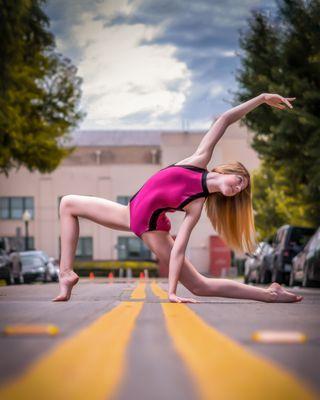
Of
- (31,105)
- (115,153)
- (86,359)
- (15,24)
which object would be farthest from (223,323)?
(115,153)

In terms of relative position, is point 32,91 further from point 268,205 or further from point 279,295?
point 279,295

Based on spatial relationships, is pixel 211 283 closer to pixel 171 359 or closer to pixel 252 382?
pixel 171 359

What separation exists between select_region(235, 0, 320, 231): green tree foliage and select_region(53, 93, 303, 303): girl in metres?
13.6

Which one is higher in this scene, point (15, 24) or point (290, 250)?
point (15, 24)

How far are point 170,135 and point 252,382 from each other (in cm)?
7293

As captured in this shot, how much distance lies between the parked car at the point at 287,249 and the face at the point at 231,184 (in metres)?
15.8

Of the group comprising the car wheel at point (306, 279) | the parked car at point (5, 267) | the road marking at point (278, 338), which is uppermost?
the road marking at point (278, 338)

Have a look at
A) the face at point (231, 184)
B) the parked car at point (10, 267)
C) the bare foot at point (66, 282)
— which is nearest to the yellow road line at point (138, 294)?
the bare foot at point (66, 282)

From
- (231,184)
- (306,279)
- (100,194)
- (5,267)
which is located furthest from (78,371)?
(100,194)

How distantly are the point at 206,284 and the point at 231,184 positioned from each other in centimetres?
113

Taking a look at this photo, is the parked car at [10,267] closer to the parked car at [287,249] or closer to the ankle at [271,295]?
the parked car at [287,249]

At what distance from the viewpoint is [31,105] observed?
119 ft

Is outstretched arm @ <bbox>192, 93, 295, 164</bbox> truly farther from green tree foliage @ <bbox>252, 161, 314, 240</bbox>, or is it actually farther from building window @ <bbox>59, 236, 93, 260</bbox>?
building window @ <bbox>59, 236, 93, 260</bbox>

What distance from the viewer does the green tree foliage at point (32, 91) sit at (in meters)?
27.8
